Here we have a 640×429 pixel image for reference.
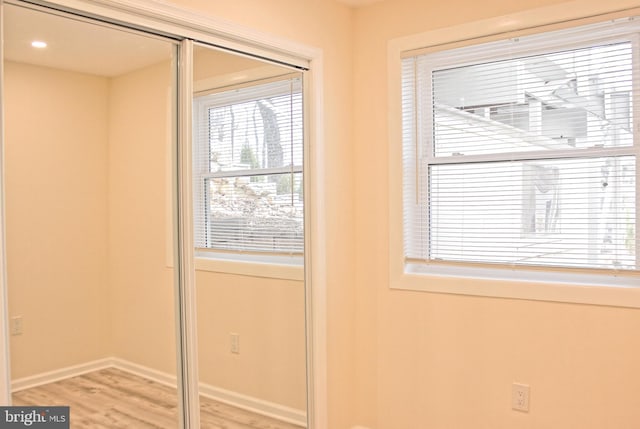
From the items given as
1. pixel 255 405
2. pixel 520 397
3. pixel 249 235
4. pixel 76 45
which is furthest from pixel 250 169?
pixel 520 397

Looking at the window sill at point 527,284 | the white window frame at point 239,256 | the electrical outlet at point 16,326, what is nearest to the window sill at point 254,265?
the white window frame at point 239,256

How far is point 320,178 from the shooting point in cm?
316

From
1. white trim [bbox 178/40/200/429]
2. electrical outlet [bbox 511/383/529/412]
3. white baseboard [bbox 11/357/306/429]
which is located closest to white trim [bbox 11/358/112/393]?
white baseboard [bbox 11/357/306/429]

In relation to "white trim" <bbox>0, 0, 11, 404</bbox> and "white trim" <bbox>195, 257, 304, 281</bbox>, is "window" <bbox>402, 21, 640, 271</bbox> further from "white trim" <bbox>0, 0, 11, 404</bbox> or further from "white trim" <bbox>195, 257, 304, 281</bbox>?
"white trim" <bbox>0, 0, 11, 404</bbox>

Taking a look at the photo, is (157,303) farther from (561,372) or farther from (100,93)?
(561,372)

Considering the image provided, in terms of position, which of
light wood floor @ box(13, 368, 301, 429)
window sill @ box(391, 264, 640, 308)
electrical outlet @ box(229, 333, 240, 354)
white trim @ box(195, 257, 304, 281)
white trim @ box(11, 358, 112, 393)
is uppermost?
white trim @ box(195, 257, 304, 281)

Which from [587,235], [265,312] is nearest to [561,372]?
[587,235]

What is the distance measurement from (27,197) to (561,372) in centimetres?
242

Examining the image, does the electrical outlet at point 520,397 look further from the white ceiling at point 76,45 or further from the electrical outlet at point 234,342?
the white ceiling at point 76,45

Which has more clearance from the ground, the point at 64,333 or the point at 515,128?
the point at 515,128

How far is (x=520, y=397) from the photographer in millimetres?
2861

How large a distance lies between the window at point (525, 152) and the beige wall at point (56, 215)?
5.50ft

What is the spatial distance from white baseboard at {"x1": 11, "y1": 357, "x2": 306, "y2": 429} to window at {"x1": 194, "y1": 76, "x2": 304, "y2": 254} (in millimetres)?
571

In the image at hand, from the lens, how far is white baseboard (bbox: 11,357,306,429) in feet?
6.71
